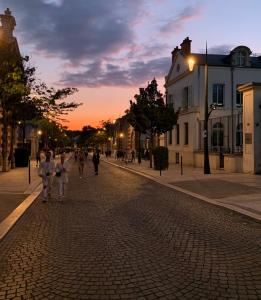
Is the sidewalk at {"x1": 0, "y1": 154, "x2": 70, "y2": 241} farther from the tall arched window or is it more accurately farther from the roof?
the roof

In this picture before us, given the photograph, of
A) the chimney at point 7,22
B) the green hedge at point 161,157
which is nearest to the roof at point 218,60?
the green hedge at point 161,157

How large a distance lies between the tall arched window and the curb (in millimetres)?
20977

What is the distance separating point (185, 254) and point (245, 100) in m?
20.9

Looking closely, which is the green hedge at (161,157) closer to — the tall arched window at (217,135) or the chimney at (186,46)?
the tall arched window at (217,135)

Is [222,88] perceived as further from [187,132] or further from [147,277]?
[147,277]

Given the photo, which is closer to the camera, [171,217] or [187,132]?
[171,217]

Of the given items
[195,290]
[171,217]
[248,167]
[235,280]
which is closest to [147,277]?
[195,290]

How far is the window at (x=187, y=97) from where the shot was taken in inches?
1561

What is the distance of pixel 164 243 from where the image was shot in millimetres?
7969

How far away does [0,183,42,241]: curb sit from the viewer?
9.16 metres

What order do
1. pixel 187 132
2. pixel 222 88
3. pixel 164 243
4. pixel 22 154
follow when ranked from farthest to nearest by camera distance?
pixel 187 132, pixel 222 88, pixel 22 154, pixel 164 243

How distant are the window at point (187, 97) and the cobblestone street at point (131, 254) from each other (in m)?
28.0

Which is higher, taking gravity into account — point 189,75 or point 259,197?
point 189,75

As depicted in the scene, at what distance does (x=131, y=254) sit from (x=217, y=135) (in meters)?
28.2
